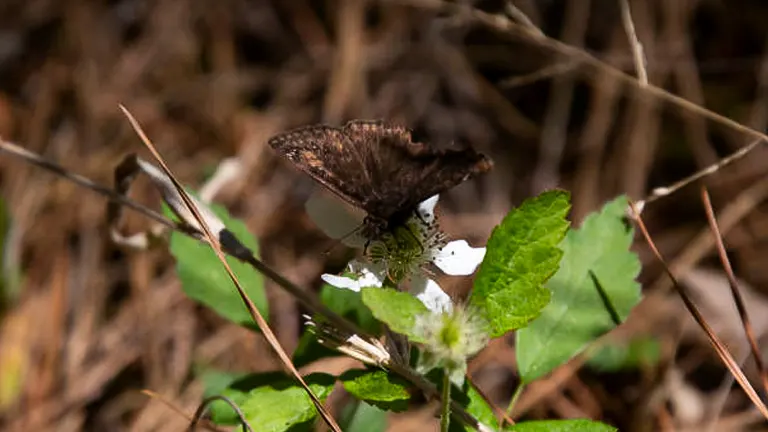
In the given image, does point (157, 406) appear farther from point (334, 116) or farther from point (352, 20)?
point (352, 20)

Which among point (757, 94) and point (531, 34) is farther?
point (757, 94)

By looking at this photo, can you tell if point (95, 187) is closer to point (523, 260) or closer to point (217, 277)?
point (217, 277)

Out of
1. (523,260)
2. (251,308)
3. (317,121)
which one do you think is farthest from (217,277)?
(317,121)

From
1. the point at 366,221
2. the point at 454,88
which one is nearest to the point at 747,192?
the point at 454,88

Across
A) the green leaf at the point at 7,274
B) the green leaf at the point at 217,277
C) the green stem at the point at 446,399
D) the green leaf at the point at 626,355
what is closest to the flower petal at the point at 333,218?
the green leaf at the point at 217,277

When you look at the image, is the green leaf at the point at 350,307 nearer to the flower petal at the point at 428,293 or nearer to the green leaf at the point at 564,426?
the flower petal at the point at 428,293


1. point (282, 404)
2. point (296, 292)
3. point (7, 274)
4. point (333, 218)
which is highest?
point (333, 218)
